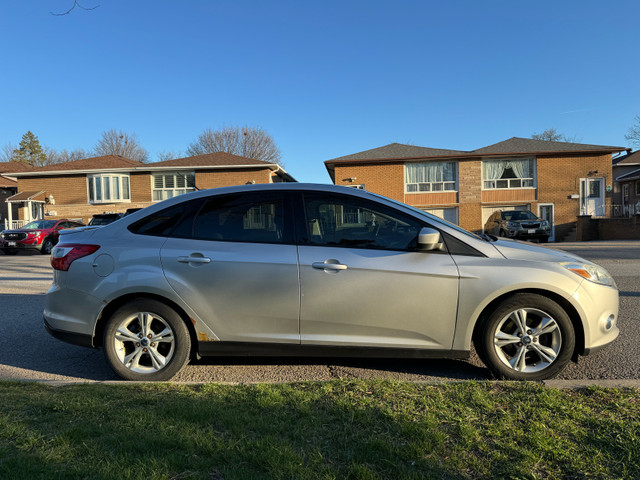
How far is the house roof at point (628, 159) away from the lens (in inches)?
1490

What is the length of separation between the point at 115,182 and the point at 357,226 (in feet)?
96.3

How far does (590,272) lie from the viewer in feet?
11.6

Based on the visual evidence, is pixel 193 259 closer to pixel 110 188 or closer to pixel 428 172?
pixel 428 172

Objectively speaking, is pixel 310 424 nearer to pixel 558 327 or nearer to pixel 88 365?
pixel 558 327

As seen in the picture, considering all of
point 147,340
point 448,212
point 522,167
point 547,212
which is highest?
point 522,167

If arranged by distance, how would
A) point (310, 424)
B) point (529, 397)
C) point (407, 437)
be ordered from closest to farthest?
point (407, 437) → point (310, 424) → point (529, 397)

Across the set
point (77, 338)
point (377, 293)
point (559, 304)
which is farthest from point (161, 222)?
point (559, 304)

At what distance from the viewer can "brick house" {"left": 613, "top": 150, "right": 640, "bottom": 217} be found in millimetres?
32734

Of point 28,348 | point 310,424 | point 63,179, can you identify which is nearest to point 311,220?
point 310,424

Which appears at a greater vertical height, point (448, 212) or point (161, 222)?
point (448, 212)

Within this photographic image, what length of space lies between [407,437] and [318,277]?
4.58 ft

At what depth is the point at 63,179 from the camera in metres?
29.5

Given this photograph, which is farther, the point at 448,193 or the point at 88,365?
the point at 448,193

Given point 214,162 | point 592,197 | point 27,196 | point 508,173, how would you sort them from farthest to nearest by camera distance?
point 27,196 < point 214,162 < point 508,173 < point 592,197
